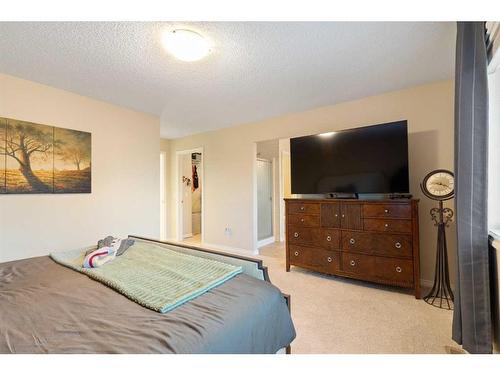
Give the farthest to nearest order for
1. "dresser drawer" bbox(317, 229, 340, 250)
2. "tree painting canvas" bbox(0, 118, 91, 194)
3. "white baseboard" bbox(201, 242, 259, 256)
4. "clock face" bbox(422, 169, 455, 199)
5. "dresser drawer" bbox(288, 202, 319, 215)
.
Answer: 1. "white baseboard" bbox(201, 242, 259, 256)
2. "dresser drawer" bbox(288, 202, 319, 215)
3. "dresser drawer" bbox(317, 229, 340, 250)
4. "tree painting canvas" bbox(0, 118, 91, 194)
5. "clock face" bbox(422, 169, 455, 199)

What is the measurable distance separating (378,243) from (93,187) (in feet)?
11.4

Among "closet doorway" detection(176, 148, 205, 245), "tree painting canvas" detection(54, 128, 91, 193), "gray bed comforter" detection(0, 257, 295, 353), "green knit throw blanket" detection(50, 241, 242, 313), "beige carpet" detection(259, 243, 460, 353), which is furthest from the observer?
"closet doorway" detection(176, 148, 205, 245)

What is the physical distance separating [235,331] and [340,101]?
3.09m

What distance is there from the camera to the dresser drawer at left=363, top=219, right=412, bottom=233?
2.40 meters

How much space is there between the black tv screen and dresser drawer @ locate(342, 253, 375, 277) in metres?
0.75

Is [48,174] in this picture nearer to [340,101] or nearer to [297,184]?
[297,184]

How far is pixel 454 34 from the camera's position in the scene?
69.4 inches

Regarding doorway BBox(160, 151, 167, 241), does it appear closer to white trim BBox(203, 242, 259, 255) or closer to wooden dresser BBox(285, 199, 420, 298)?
white trim BBox(203, 242, 259, 255)

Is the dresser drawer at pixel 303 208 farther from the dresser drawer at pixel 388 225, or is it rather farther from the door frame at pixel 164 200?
the door frame at pixel 164 200

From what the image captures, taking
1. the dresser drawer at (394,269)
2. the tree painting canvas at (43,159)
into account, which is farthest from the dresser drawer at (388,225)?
the tree painting canvas at (43,159)

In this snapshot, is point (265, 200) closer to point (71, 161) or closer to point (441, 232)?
point (441, 232)

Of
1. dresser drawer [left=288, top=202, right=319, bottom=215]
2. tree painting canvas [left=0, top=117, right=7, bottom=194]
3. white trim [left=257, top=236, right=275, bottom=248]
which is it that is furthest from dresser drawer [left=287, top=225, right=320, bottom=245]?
tree painting canvas [left=0, top=117, right=7, bottom=194]

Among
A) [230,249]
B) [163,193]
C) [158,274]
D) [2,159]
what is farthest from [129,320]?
[163,193]

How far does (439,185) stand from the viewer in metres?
2.25
